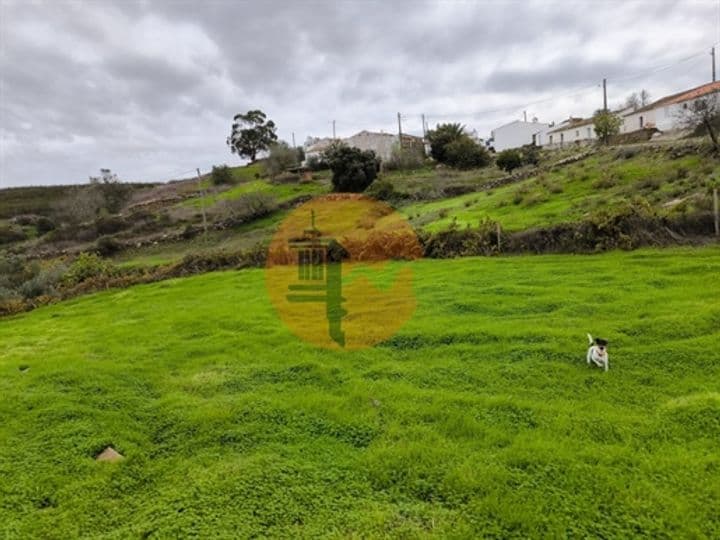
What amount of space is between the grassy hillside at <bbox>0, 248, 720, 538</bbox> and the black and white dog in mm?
113

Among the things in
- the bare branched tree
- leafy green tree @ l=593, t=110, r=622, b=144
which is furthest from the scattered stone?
leafy green tree @ l=593, t=110, r=622, b=144

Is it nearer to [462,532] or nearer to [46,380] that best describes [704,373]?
[462,532]

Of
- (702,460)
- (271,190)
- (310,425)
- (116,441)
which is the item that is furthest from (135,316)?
(271,190)

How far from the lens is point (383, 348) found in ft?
22.4

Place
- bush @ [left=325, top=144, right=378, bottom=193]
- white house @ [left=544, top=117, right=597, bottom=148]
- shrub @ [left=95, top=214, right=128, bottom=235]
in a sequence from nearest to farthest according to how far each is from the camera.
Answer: bush @ [left=325, top=144, right=378, bottom=193] → shrub @ [left=95, top=214, right=128, bottom=235] → white house @ [left=544, top=117, right=597, bottom=148]

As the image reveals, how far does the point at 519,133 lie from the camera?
60.7 m

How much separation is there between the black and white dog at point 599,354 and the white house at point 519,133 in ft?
195

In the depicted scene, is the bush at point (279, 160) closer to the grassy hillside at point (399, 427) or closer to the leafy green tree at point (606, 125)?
the leafy green tree at point (606, 125)

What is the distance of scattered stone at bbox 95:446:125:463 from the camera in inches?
170

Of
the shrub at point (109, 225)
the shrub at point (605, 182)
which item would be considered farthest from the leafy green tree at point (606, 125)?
the shrub at point (109, 225)

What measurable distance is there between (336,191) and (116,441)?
32.4 m

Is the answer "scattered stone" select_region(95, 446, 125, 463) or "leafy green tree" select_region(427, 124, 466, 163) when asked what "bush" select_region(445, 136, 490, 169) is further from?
"scattered stone" select_region(95, 446, 125, 463)

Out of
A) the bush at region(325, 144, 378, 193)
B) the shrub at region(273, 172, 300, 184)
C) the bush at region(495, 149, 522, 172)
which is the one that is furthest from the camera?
the shrub at region(273, 172, 300, 184)

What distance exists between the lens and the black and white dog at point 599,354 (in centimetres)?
513
